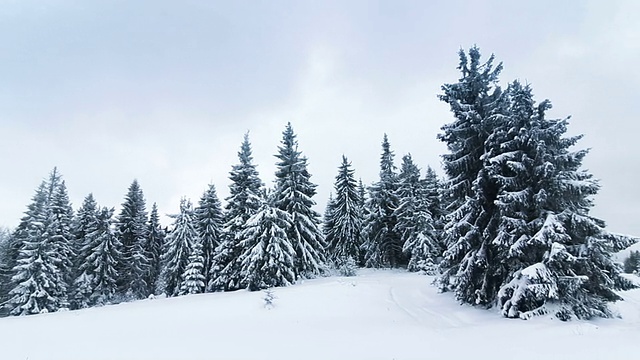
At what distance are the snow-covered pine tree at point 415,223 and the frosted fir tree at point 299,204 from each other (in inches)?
413

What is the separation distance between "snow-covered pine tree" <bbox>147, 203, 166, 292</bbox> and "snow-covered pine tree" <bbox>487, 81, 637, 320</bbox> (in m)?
43.8

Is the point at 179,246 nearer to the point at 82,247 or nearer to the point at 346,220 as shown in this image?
the point at 82,247

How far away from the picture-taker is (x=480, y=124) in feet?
55.0

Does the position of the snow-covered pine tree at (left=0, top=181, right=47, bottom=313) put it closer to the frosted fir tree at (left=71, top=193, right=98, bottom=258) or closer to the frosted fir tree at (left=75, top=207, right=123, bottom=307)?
the frosted fir tree at (left=71, top=193, right=98, bottom=258)

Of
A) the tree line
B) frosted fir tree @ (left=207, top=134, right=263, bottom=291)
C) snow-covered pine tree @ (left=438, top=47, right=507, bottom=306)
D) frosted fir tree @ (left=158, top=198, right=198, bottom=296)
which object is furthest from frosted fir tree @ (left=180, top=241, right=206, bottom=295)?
snow-covered pine tree @ (left=438, top=47, right=507, bottom=306)

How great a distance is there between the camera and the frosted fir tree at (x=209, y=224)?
3544 centimetres

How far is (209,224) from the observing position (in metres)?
36.3

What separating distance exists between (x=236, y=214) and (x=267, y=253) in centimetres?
678

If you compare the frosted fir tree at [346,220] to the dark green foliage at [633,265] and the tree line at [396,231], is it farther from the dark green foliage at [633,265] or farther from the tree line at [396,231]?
the dark green foliage at [633,265]

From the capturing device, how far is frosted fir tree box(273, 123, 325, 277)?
1119 inches

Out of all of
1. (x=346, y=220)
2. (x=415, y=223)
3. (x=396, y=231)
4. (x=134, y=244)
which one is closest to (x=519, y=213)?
(x=415, y=223)

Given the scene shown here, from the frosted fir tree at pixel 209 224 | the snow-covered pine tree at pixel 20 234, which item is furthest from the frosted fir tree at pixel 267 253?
the snow-covered pine tree at pixel 20 234

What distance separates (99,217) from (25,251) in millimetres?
7988

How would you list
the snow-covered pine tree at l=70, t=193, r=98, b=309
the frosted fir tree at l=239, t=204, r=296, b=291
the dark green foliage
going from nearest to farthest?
1. the frosted fir tree at l=239, t=204, r=296, b=291
2. the snow-covered pine tree at l=70, t=193, r=98, b=309
3. the dark green foliage
